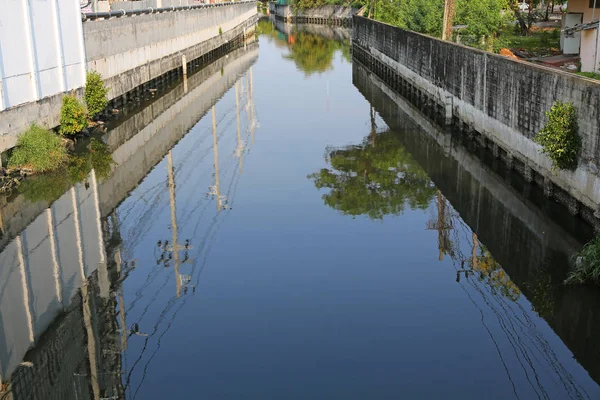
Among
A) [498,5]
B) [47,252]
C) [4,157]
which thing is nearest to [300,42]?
[498,5]

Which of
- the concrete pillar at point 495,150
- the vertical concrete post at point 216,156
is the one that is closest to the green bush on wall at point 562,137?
the concrete pillar at point 495,150

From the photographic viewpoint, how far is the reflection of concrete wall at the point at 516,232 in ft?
40.4

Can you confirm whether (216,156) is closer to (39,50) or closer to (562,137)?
(39,50)

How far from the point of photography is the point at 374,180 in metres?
23.0

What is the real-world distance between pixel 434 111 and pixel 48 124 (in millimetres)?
15601

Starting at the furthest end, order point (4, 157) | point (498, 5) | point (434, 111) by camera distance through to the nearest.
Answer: point (498, 5)
point (434, 111)
point (4, 157)

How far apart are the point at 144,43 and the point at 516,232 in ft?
91.5

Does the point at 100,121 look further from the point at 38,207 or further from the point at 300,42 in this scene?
the point at 300,42

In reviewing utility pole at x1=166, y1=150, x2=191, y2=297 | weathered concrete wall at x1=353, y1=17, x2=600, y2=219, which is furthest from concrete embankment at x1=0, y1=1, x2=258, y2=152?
weathered concrete wall at x1=353, y1=17, x2=600, y2=219

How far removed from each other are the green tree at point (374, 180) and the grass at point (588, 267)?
606 centimetres

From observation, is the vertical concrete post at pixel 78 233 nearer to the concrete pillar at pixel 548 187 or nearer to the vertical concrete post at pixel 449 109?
the concrete pillar at pixel 548 187

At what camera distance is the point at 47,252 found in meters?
15.8

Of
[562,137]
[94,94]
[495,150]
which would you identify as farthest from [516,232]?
[94,94]

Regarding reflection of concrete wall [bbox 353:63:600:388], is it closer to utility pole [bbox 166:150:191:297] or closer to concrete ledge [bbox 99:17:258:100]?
utility pole [bbox 166:150:191:297]
